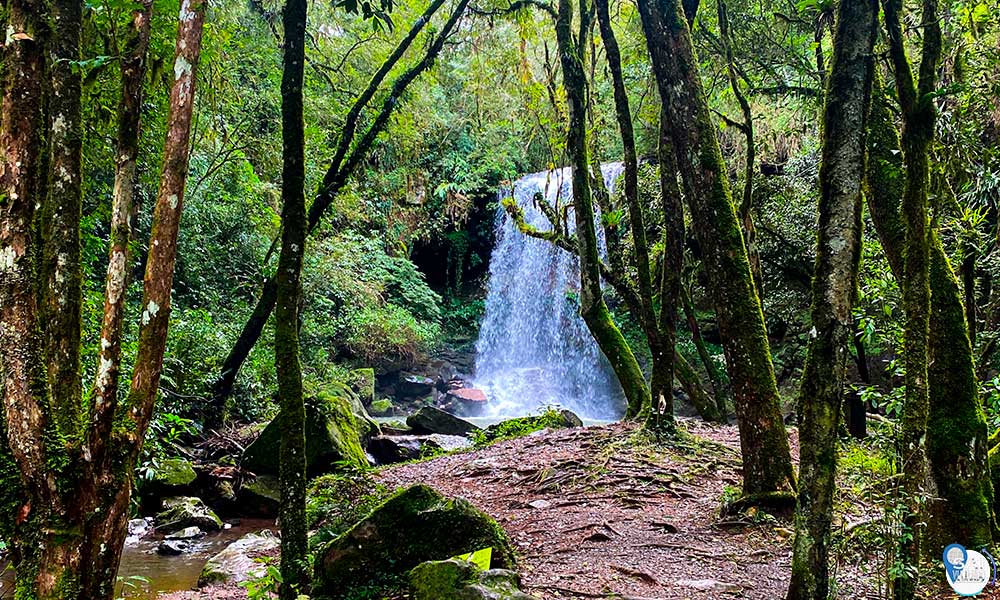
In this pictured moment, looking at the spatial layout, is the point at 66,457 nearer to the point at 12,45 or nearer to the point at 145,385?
the point at 145,385

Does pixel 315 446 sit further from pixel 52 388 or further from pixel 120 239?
pixel 120 239

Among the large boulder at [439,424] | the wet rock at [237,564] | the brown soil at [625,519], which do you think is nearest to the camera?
the brown soil at [625,519]

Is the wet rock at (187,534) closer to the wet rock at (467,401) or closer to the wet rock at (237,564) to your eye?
the wet rock at (237,564)

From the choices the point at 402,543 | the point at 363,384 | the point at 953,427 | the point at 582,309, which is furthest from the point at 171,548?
the point at 363,384

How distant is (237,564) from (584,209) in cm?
560

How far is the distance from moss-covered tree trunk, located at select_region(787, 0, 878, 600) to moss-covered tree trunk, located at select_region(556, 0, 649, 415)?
4.89 metres

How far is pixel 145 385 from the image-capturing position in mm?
2938

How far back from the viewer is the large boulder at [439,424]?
1234cm

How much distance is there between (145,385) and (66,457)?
1.43 feet

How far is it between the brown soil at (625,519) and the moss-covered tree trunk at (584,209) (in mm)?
881

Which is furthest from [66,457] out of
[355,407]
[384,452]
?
[355,407]

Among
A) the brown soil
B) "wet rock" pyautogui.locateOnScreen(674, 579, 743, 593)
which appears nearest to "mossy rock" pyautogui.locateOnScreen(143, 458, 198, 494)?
the brown soil

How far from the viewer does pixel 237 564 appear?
540 cm

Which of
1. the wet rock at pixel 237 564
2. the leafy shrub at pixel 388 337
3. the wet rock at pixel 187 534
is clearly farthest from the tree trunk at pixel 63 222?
the leafy shrub at pixel 388 337
